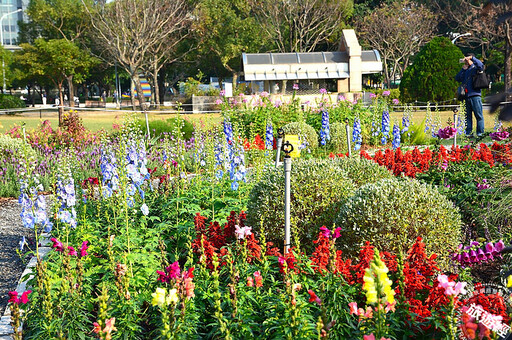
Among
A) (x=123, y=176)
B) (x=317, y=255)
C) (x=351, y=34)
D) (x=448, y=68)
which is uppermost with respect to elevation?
(x=351, y=34)

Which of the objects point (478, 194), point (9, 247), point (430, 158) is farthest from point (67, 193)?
point (430, 158)

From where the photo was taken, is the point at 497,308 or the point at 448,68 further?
the point at 448,68

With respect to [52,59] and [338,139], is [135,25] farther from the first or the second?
[338,139]

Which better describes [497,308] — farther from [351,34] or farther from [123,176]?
[351,34]

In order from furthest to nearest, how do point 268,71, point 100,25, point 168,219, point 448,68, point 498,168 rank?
point 100,25
point 268,71
point 448,68
point 498,168
point 168,219

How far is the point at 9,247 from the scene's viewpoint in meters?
5.97

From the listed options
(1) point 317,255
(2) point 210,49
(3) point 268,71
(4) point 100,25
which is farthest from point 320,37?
(1) point 317,255

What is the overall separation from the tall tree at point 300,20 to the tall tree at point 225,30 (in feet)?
3.76

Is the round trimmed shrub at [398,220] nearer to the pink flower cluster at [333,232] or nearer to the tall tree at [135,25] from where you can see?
the pink flower cluster at [333,232]

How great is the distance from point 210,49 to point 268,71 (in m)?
13.8

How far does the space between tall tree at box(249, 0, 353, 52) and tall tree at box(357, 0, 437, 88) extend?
253 cm

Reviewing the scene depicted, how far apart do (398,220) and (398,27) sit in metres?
39.4

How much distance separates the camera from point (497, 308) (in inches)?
115

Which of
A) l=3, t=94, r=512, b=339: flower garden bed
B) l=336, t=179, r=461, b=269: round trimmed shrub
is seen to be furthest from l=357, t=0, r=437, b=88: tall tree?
l=336, t=179, r=461, b=269: round trimmed shrub
